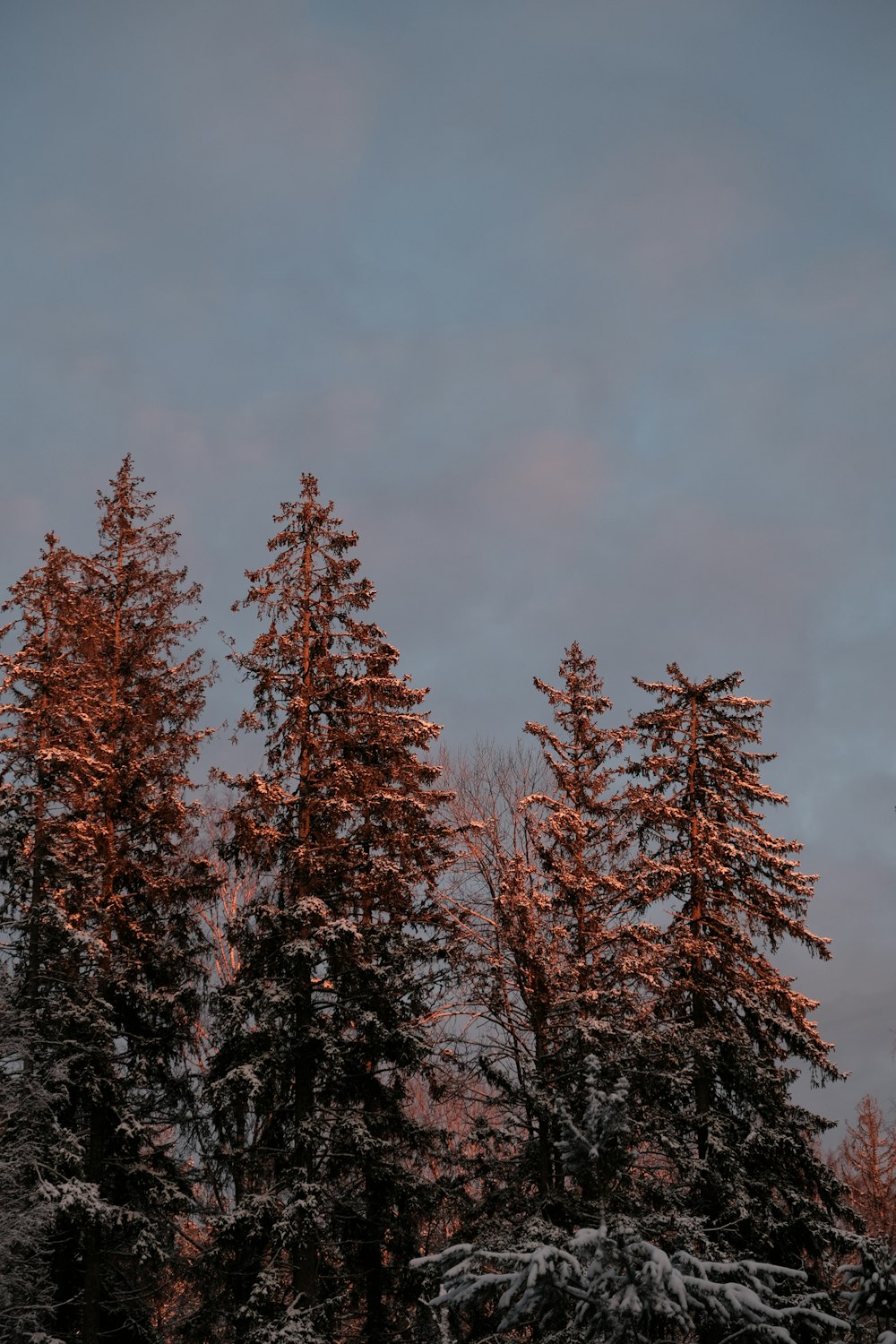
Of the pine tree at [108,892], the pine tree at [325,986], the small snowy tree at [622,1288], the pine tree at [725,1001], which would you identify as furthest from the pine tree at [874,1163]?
the small snowy tree at [622,1288]

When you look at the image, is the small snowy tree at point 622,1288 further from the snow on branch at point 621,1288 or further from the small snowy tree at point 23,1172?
the small snowy tree at point 23,1172

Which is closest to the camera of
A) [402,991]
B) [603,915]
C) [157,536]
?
[402,991]

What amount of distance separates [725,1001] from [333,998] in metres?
7.52

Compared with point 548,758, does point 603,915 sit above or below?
below

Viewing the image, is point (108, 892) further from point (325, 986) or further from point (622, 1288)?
point (622, 1288)

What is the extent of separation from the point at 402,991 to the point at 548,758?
203 inches

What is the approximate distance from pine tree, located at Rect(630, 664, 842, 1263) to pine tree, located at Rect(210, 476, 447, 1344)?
14.7 feet

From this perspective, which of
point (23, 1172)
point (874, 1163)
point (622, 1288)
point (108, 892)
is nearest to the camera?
point (622, 1288)

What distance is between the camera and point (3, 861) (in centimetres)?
2153

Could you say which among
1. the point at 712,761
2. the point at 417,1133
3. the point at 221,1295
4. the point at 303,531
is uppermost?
the point at 303,531

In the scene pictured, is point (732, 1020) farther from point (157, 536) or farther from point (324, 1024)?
point (157, 536)

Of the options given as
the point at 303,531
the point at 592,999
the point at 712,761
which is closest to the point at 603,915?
the point at 592,999

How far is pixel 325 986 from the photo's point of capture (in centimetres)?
2080

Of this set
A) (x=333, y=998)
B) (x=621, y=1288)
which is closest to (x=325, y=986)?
(x=333, y=998)
